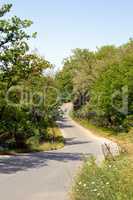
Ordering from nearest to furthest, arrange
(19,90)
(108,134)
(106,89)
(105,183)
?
(105,183) → (19,90) → (108,134) → (106,89)

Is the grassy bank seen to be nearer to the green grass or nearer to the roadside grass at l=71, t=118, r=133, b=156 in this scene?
the green grass

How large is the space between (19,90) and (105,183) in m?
36.3

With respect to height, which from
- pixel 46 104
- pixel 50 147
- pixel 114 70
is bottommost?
pixel 50 147

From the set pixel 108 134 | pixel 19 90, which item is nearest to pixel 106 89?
pixel 108 134

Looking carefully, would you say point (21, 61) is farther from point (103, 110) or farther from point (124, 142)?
point (103, 110)

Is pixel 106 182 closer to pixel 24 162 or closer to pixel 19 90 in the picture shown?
pixel 24 162

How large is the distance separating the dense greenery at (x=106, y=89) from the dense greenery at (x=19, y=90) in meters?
10.5

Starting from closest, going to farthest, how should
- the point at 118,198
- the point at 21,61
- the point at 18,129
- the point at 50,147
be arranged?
the point at 118,198 → the point at 21,61 → the point at 18,129 → the point at 50,147

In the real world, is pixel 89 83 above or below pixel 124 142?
above

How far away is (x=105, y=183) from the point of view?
43.5 feet

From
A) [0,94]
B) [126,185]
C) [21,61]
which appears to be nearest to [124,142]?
[126,185]

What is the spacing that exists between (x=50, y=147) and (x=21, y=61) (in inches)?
849

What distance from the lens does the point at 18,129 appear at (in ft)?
173

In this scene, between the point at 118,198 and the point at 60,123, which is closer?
the point at 118,198
